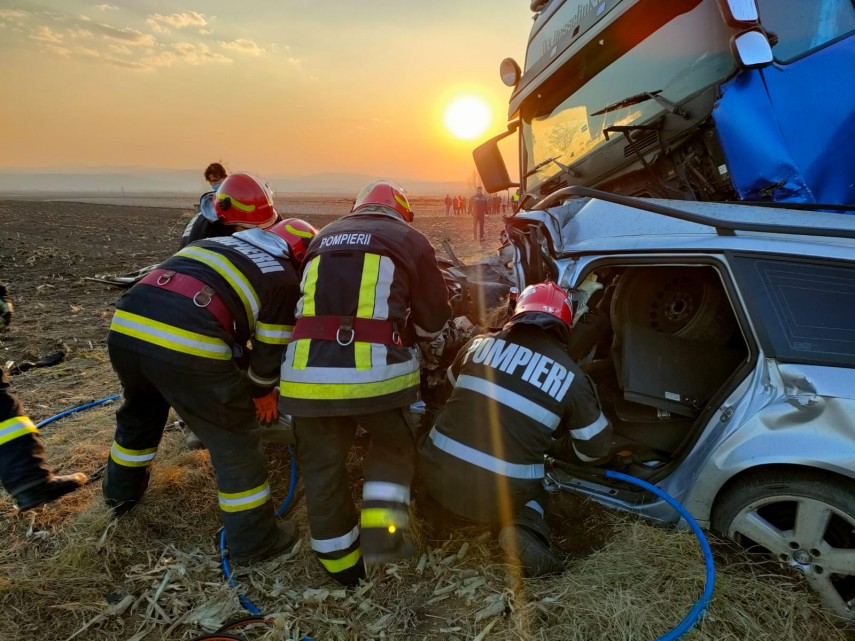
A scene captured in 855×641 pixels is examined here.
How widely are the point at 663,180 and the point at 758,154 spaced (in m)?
0.70

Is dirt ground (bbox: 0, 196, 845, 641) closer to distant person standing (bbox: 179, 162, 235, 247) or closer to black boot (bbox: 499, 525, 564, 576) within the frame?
black boot (bbox: 499, 525, 564, 576)

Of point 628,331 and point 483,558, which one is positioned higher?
point 628,331

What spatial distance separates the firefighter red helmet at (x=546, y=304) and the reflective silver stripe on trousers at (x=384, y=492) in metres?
0.99

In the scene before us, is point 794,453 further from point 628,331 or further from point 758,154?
point 758,154

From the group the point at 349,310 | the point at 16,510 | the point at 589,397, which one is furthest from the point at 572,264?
the point at 16,510

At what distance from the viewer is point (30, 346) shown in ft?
Answer: 19.8

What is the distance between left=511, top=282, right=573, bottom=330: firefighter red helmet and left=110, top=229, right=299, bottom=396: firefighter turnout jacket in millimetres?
1253

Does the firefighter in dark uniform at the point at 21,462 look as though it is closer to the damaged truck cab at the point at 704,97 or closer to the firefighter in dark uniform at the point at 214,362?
the firefighter in dark uniform at the point at 214,362

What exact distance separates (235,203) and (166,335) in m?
1.19

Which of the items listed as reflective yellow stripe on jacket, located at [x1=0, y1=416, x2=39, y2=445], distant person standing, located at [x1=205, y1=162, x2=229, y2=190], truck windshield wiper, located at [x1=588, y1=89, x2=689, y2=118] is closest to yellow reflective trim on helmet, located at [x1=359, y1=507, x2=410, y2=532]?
reflective yellow stripe on jacket, located at [x1=0, y1=416, x2=39, y2=445]

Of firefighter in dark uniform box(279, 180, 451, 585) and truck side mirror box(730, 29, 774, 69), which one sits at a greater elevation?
truck side mirror box(730, 29, 774, 69)

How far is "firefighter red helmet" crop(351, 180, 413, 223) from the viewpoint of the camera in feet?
10.0

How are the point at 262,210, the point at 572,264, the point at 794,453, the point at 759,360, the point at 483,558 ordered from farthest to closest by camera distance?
the point at 262,210
the point at 572,264
the point at 483,558
the point at 759,360
the point at 794,453

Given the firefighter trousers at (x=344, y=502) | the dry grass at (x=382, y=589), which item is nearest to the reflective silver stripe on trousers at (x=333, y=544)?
the firefighter trousers at (x=344, y=502)
